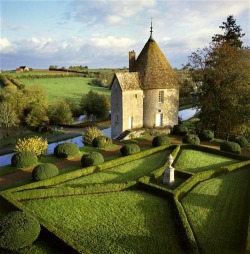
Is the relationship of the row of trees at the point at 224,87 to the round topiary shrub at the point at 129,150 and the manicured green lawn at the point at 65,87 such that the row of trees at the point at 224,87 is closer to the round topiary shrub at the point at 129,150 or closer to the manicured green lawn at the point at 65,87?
the round topiary shrub at the point at 129,150

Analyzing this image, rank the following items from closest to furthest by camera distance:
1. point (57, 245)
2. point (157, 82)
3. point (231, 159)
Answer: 1. point (57, 245)
2. point (231, 159)
3. point (157, 82)

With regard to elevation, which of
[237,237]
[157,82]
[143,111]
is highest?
[157,82]

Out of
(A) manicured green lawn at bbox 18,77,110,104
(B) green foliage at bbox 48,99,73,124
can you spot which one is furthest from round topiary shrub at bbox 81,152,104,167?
(A) manicured green lawn at bbox 18,77,110,104

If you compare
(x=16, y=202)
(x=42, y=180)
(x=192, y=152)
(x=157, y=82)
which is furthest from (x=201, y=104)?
(x=16, y=202)

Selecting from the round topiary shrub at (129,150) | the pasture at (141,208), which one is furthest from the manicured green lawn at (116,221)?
the round topiary shrub at (129,150)

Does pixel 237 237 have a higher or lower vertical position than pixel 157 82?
lower

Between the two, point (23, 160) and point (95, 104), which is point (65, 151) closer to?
point (23, 160)

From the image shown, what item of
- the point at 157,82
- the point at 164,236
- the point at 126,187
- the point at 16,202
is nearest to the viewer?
the point at 164,236

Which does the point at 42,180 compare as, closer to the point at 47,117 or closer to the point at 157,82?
the point at 157,82
